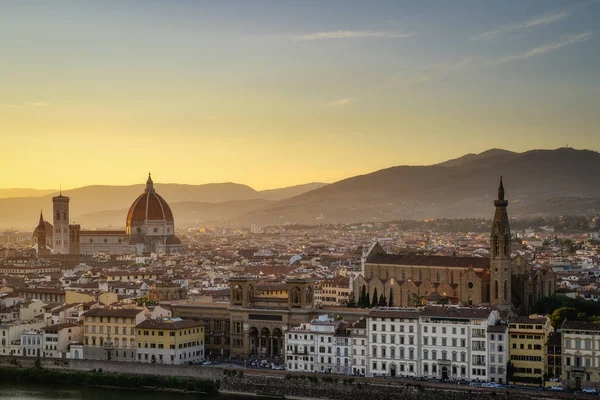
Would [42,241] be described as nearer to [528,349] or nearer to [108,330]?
[108,330]

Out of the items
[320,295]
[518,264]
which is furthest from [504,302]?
[320,295]

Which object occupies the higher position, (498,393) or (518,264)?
(518,264)

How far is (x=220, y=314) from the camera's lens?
55.0 m

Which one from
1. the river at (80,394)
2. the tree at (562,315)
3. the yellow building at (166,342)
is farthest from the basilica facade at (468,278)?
the river at (80,394)

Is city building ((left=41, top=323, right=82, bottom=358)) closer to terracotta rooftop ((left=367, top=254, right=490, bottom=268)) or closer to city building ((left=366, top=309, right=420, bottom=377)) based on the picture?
city building ((left=366, top=309, right=420, bottom=377))

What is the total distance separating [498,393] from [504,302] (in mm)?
15291

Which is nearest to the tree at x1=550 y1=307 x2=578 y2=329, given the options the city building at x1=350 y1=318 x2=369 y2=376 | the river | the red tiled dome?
the city building at x1=350 y1=318 x2=369 y2=376

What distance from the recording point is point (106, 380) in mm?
49875

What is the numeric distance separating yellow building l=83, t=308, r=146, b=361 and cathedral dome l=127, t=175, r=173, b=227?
85.2m

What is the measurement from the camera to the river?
155 ft

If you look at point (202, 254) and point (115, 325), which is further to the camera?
point (202, 254)

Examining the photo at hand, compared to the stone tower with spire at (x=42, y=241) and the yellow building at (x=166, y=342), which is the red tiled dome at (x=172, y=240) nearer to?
the stone tower with spire at (x=42, y=241)

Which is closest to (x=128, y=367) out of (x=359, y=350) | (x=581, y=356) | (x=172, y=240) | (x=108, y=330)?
(x=108, y=330)

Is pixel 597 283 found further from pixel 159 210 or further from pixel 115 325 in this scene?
pixel 159 210
